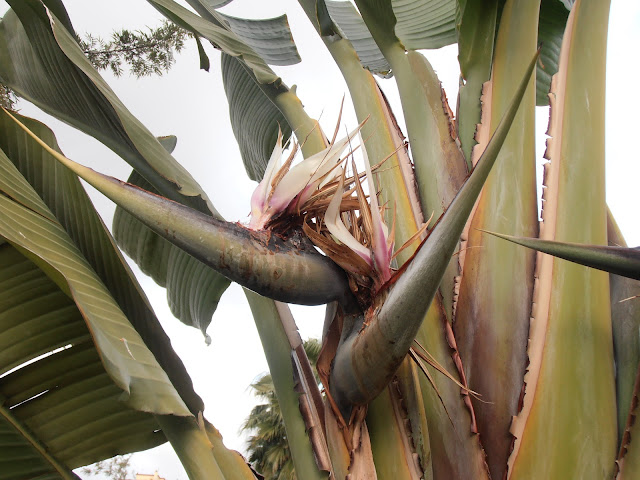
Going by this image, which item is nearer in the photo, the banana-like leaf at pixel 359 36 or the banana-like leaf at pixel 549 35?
the banana-like leaf at pixel 549 35

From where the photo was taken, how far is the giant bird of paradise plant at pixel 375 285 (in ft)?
2.05

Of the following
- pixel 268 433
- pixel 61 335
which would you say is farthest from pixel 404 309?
pixel 268 433

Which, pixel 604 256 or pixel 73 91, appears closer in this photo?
pixel 604 256

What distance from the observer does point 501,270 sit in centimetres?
79

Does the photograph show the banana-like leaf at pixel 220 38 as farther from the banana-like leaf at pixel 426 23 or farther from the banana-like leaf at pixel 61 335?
the banana-like leaf at pixel 61 335

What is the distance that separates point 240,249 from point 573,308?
463 mm

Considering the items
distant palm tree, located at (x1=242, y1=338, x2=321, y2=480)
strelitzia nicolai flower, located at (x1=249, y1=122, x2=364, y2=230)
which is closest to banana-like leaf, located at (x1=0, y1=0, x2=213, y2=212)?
strelitzia nicolai flower, located at (x1=249, y1=122, x2=364, y2=230)

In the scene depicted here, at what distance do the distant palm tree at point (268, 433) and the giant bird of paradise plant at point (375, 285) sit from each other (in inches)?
283

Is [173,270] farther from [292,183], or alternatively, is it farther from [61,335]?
[292,183]

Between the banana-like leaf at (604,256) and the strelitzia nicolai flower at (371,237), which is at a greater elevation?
→ the strelitzia nicolai flower at (371,237)

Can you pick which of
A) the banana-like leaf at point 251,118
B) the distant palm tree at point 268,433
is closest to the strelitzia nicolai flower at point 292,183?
the banana-like leaf at point 251,118

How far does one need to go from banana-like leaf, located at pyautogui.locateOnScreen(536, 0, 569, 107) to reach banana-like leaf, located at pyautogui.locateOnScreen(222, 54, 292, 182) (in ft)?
2.25

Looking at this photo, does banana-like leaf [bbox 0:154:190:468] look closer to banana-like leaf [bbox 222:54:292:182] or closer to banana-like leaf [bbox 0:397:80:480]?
banana-like leaf [bbox 0:397:80:480]

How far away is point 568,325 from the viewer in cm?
72
